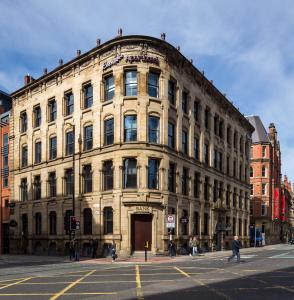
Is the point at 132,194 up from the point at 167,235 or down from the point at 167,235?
up

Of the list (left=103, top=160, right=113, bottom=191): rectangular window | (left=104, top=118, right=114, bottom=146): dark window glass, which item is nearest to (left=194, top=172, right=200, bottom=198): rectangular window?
(left=103, top=160, right=113, bottom=191): rectangular window

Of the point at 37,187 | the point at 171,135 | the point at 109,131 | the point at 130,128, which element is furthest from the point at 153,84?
the point at 37,187

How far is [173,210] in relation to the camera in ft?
128

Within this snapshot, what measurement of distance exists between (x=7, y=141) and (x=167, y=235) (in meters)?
27.1

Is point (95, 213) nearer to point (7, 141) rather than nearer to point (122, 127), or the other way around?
point (122, 127)

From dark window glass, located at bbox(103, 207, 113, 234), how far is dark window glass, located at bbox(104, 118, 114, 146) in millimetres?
5810

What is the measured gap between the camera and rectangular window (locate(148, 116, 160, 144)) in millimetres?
37019

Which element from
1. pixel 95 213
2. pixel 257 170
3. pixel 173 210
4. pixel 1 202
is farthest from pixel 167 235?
pixel 257 170

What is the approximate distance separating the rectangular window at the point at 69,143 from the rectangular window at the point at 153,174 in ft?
31.0

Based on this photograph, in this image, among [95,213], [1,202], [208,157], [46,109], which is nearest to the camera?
[95,213]

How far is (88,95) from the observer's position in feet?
135

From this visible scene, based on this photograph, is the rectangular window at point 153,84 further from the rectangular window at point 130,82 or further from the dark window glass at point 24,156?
the dark window glass at point 24,156

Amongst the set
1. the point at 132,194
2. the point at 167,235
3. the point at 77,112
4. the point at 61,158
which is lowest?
the point at 167,235

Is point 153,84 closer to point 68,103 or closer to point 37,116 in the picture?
point 68,103
